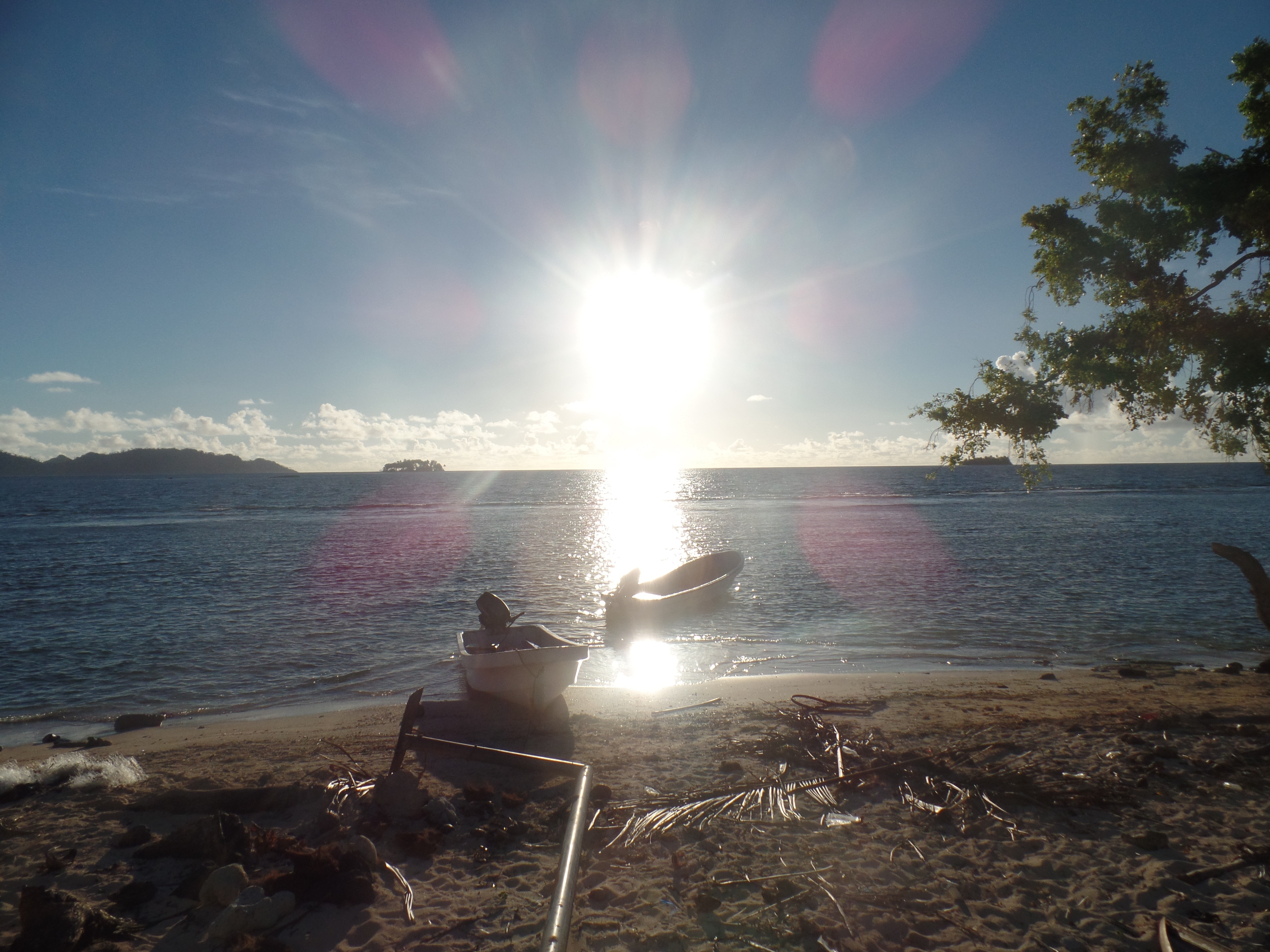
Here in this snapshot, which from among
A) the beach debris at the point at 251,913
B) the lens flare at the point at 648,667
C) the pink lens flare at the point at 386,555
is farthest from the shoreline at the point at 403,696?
the pink lens flare at the point at 386,555

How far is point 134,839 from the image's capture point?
6305 mm

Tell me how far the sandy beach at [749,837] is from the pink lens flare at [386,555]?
1694 centimetres

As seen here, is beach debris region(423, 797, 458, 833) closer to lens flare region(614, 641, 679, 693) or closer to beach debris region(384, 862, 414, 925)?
beach debris region(384, 862, 414, 925)

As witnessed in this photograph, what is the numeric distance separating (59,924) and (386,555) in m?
38.0

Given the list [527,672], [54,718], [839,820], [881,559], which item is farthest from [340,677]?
[881,559]

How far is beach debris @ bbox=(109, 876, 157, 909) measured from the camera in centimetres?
534

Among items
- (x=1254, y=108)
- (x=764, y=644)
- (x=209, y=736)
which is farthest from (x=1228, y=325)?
(x=209, y=736)

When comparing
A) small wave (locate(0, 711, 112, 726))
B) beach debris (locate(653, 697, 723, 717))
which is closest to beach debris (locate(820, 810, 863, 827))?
beach debris (locate(653, 697, 723, 717))

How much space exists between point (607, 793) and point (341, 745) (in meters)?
4.67

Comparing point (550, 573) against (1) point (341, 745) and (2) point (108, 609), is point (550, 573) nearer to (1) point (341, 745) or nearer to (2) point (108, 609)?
(2) point (108, 609)

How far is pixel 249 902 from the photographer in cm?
506

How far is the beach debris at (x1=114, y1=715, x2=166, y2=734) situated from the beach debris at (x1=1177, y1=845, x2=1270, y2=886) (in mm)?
15001

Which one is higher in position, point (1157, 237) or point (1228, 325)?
point (1157, 237)

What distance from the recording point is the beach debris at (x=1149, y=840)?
5.73 metres
